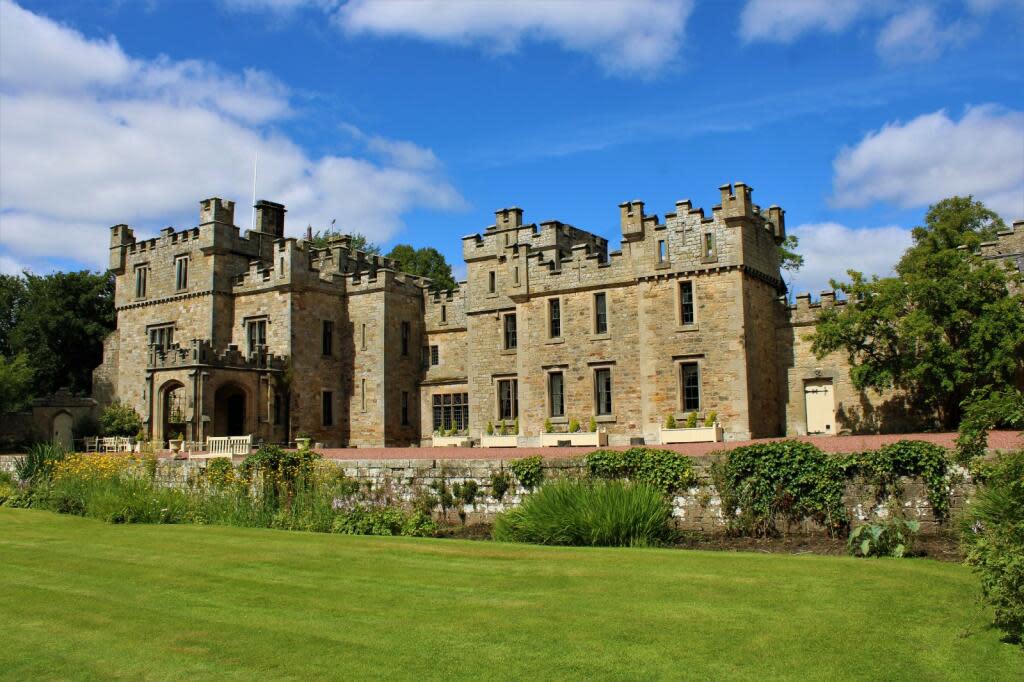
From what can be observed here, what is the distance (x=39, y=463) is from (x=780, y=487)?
62.5 ft

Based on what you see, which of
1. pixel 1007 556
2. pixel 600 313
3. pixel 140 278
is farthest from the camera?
pixel 140 278

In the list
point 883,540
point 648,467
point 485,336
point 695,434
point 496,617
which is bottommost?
point 496,617

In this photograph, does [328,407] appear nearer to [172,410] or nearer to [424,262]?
[172,410]

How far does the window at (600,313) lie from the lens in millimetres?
29906

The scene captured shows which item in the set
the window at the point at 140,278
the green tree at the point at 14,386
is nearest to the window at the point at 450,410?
the window at the point at 140,278

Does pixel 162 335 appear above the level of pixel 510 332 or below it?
above

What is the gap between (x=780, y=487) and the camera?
45.7ft

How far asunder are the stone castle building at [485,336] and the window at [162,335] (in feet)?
0.32

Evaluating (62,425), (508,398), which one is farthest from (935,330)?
(62,425)

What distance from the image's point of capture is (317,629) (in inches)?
317

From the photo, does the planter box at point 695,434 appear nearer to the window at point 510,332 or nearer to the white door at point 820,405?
the white door at point 820,405

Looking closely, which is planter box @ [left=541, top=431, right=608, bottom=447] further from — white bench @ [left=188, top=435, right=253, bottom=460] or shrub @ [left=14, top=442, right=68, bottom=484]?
shrub @ [left=14, top=442, right=68, bottom=484]

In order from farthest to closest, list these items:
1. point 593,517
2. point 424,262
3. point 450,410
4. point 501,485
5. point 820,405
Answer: point 424,262 < point 450,410 < point 820,405 < point 501,485 < point 593,517

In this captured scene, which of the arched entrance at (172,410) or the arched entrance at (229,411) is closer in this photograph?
the arched entrance at (172,410)
